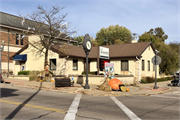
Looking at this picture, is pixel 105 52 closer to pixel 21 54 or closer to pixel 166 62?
pixel 21 54

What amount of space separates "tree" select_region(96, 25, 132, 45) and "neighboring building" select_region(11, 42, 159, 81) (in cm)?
3542

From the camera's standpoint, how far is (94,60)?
2938 cm

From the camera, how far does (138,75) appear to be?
84.7 ft

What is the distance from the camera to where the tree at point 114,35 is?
65438mm

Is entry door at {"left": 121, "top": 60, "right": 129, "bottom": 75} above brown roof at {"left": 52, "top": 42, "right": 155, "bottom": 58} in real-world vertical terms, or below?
below

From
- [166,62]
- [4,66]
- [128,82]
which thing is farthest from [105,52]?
[4,66]

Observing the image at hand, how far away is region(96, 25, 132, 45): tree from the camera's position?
215 ft

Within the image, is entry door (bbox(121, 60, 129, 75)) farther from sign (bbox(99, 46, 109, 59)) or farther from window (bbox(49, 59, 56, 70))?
window (bbox(49, 59, 56, 70))

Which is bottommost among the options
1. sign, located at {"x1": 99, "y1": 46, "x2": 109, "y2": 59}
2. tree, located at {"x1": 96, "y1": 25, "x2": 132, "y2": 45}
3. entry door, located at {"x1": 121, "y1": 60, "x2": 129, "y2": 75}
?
entry door, located at {"x1": 121, "y1": 60, "x2": 129, "y2": 75}

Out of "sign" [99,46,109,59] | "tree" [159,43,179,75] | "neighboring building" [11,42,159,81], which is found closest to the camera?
"sign" [99,46,109,59]

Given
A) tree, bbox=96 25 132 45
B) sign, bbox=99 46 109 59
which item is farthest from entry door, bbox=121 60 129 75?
tree, bbox=96 25 132 45

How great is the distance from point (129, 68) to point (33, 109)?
20.7 m

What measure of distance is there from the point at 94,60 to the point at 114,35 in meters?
38.3

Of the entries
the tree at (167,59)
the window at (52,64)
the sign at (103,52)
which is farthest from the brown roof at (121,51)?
the tree at (167,59)
